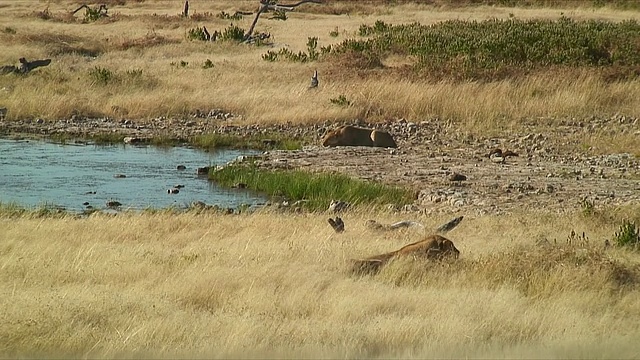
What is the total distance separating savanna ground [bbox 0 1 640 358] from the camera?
7344 mm

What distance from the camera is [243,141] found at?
2092 cm

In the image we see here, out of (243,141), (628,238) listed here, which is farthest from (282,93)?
(628,238)

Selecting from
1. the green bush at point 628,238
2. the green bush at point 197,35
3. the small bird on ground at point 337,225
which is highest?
the green bush at point 628,238

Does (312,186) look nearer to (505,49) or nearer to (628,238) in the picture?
(628,238)

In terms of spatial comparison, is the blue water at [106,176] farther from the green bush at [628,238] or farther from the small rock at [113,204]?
the green bush at [628,238]

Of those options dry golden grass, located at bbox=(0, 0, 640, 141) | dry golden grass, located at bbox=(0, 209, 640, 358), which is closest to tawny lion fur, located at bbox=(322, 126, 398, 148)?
dry golden grass, located at bbox=(0, 0, 640, 141)

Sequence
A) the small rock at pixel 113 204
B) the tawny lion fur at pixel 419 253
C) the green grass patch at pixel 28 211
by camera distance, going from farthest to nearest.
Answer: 1. the small rock at pixel 113 204
2. the green grass patch at pixel 28 211
3. the tawny lion fur at pixel 419 253

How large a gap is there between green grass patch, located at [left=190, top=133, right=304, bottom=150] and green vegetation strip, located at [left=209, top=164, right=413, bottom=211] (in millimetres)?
2926

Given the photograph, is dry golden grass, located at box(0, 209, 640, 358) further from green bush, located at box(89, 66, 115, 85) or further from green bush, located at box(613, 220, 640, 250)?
green bush, located at box(89, 66, 115, 85)

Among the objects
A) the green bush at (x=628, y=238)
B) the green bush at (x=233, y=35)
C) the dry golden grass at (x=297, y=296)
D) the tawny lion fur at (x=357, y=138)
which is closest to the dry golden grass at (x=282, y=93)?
the tawny lion fur at (x=357, y=138)

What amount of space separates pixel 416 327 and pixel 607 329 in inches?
56.0

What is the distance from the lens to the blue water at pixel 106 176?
15.4 metres

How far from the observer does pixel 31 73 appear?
25906 millimetres

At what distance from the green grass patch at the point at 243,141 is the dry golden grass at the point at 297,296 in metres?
8.99
